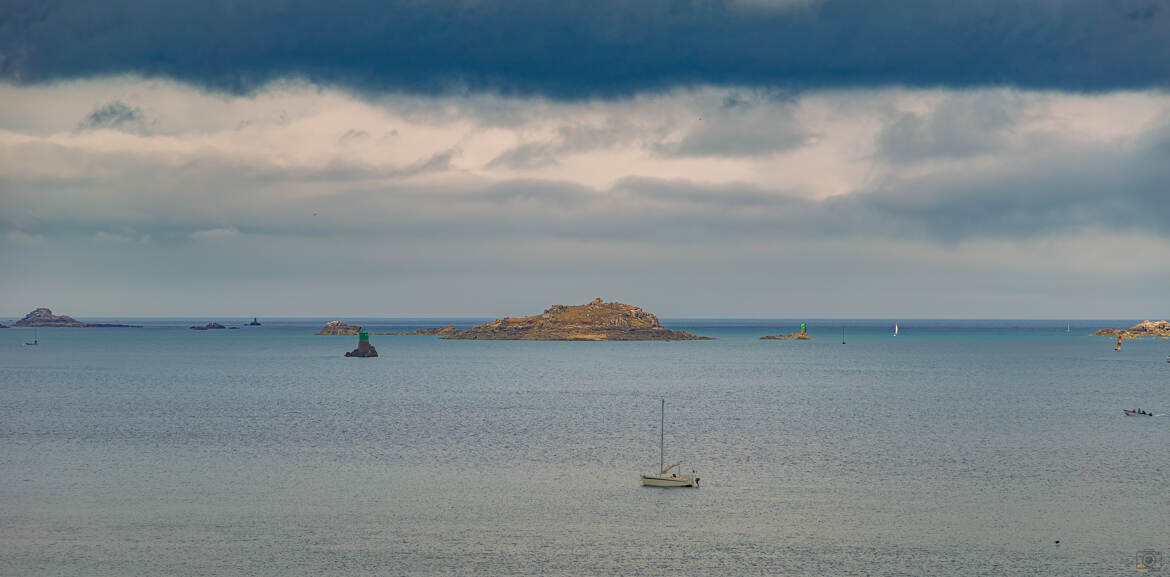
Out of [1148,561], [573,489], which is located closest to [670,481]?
[573,489]

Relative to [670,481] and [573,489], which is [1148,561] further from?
[573,489]

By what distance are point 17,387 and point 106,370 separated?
4900 cm

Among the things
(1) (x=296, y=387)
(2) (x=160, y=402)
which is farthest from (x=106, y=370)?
(2) (x=160, y=402)

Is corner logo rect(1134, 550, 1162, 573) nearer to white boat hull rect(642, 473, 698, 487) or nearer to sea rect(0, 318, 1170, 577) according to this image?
sea rect(0, 318, 1170, 577)

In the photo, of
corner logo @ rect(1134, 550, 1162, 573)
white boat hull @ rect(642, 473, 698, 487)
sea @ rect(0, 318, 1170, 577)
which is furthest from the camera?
white boat hull @ rect(642, 473, 698, 487)

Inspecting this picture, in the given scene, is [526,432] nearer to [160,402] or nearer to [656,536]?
[656,536]

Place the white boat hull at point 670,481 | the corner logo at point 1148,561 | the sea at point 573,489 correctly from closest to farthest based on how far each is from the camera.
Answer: the corner logo at point 1148,561 → the sea at point 573,489 → the white boat hull at point 670,481

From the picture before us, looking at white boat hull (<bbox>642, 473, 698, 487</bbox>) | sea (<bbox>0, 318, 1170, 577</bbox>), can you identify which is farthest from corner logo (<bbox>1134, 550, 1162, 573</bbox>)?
white boat hull (<bbox>642, 473, 698, 487</bbox>)

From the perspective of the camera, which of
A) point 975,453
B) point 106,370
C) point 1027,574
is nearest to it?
point 1027,574

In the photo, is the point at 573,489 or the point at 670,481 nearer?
the point at 573,489

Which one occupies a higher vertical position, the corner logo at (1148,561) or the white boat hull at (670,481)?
the white boat hull at (670,481)

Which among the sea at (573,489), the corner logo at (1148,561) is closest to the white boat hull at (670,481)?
the sea at (573,489)

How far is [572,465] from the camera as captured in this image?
7256 cm

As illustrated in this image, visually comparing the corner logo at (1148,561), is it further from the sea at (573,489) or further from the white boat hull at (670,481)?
the white boat hull at (670,481)
